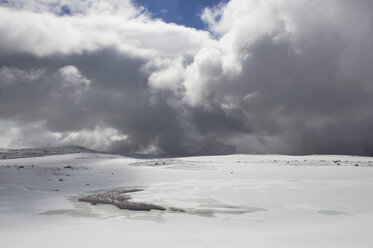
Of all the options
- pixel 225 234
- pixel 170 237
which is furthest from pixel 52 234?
pixel 225 234

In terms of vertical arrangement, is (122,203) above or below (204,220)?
above

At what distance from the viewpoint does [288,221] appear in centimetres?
745

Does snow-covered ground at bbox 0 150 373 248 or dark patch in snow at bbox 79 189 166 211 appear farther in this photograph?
dark patch in snow at bbox 79 189 166 211

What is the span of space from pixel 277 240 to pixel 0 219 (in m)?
6.74

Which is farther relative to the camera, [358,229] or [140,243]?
[358,229]

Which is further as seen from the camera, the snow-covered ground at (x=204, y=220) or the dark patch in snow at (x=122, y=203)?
the dark patch in snow at (x=122, y=203)

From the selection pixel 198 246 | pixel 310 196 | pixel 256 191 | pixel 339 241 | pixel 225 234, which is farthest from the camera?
pixel 256 191

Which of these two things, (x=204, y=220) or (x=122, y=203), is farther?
(x=122, y=203)

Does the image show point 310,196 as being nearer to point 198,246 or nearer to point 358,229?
point 358,229

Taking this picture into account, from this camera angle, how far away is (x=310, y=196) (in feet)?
35.9

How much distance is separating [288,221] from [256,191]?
4.81m

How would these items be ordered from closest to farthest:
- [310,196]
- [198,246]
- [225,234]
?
[198,246], [225,234], [310,196]

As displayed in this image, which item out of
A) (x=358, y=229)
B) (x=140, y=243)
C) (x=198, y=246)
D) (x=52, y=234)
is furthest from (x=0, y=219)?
(x=358, y=229)

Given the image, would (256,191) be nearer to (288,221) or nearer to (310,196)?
(310,196)
